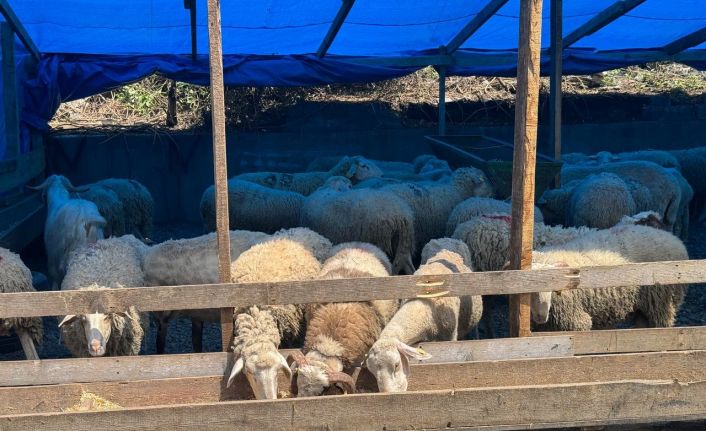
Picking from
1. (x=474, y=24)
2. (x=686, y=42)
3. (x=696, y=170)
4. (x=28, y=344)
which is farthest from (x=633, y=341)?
(x=686, y=42)

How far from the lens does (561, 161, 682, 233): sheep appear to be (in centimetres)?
1025

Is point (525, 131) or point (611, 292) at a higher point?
point (525, 131)

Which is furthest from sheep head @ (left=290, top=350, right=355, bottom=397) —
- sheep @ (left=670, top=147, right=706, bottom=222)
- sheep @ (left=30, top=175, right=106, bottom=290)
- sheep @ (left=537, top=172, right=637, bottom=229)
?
sheep @ (left=670, top=147, right=706, bottom=222)

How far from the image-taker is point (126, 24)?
11859mm

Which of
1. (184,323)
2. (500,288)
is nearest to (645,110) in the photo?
(184,323)

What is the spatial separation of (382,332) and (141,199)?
718 cm

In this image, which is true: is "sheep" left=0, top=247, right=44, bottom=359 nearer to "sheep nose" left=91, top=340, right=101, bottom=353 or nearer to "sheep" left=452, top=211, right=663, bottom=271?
"sheep nose" left=91, top=340, right=101, bottom=353

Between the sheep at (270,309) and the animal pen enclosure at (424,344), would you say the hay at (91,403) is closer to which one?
the animal pen enclosure at (424,344)

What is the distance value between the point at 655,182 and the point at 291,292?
7.24m

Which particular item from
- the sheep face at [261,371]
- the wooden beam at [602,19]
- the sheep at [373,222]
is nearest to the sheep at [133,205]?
the sheep at [373,222]

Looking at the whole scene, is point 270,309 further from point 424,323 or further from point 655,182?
point 655,182

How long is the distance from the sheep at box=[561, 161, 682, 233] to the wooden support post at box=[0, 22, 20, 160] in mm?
7553

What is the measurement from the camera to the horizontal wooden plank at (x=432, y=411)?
12.6 feet

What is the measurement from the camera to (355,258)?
6.17m
